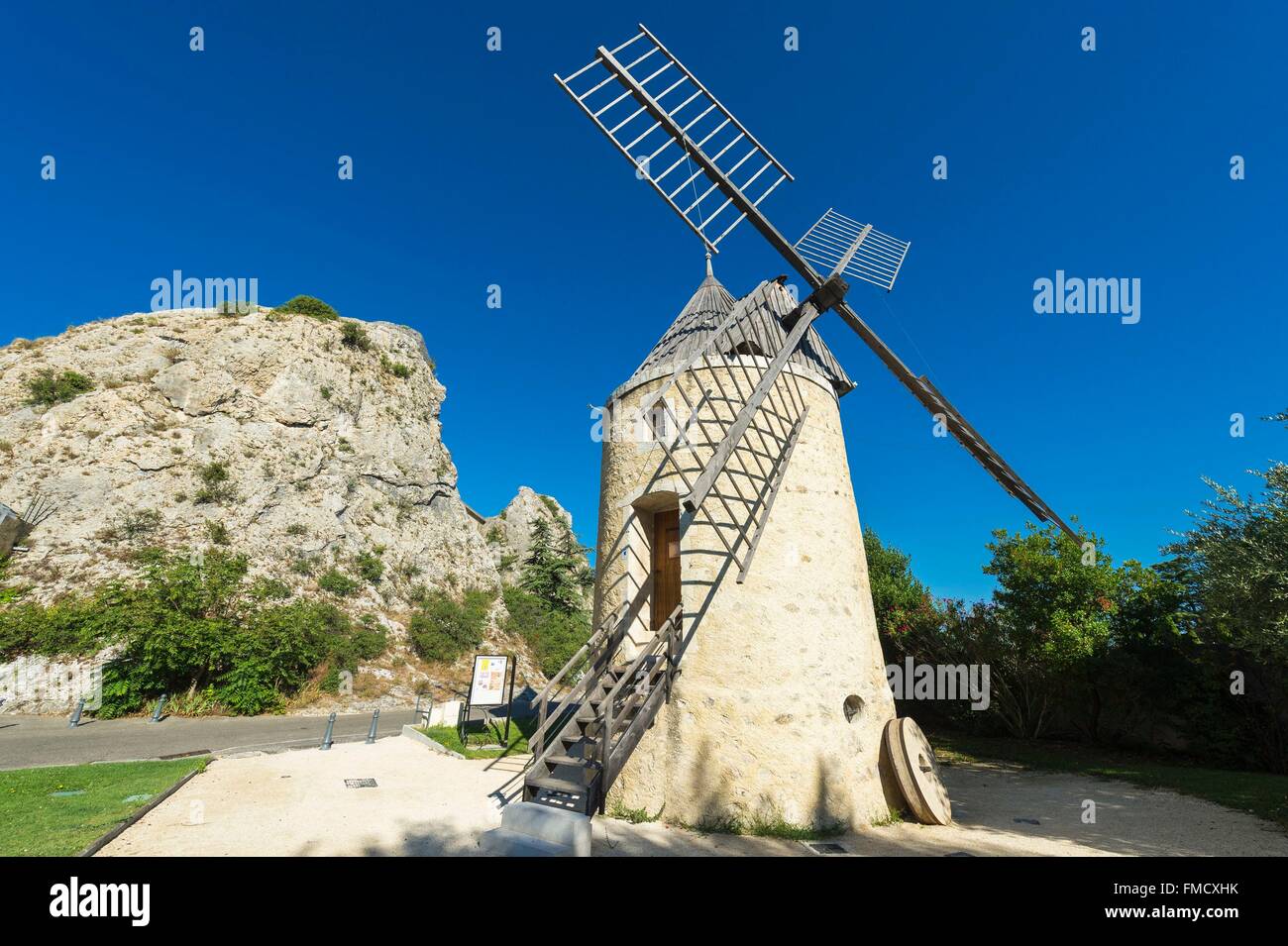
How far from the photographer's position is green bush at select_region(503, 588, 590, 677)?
29.4m

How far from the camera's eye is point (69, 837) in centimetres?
518

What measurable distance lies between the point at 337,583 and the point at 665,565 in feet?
74.3

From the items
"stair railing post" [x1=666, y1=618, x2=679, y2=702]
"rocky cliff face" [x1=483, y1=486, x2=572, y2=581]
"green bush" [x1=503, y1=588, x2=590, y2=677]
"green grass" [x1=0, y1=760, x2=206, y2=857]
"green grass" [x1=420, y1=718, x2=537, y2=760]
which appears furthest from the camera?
"rocky cliff face" [x1=483, y1=486, x2=572, y2=581]

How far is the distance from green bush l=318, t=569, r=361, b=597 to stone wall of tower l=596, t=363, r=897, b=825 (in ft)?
70.9

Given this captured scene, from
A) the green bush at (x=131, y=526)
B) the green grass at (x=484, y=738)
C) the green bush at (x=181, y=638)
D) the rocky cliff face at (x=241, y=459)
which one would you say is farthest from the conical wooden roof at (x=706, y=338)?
the green bush at (x=131, y=526)

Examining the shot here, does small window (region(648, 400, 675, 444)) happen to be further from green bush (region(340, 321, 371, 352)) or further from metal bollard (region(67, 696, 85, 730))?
green bush (region(340, 321, 371, 352))

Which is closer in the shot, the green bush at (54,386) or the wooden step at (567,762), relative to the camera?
the wooden step at (567,762)

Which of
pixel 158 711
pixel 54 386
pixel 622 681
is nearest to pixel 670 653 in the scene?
pixel 622 681

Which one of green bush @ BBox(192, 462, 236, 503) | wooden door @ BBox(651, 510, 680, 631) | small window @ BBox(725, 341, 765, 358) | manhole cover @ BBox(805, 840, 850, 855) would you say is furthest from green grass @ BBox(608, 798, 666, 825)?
green bush @ BBox(192, 462, 236, 503)

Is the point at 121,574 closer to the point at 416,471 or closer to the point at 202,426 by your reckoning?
the point at 202,426

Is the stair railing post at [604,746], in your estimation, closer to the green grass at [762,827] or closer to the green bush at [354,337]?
the green grass at [762,827]

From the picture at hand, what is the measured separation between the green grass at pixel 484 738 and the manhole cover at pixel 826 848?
706 cm

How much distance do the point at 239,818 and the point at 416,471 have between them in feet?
93.4

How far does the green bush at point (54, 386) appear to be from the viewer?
971 inches
